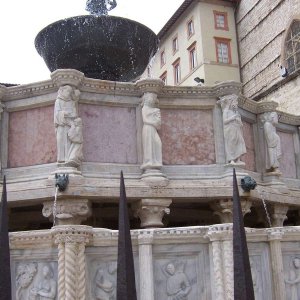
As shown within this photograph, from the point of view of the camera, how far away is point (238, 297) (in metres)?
4.50

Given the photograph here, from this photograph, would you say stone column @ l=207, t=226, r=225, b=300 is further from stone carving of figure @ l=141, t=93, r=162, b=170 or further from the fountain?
the fountain

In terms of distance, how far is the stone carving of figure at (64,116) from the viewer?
8.12 meters

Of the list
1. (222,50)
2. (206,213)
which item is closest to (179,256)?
(206,213)

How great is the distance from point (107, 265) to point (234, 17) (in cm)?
2756

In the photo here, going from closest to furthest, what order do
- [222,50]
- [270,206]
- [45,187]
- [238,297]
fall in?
[238,297] < [45,187] < [270,206] < [222,50]

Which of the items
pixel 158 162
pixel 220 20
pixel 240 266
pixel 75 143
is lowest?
pixel 240 266

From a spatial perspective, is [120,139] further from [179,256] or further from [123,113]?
[179,256]

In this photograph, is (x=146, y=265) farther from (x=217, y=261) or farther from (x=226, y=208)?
(x=226, y=208)

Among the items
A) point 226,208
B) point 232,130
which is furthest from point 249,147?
point 226,208

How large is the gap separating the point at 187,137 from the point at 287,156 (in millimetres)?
2945

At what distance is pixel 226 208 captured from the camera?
855cm

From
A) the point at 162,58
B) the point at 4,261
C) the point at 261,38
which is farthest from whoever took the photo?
the point at 162,58

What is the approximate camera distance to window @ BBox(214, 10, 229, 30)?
99.8 feet

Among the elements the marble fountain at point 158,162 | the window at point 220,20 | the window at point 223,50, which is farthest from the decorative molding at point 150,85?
the window at point 220,20
